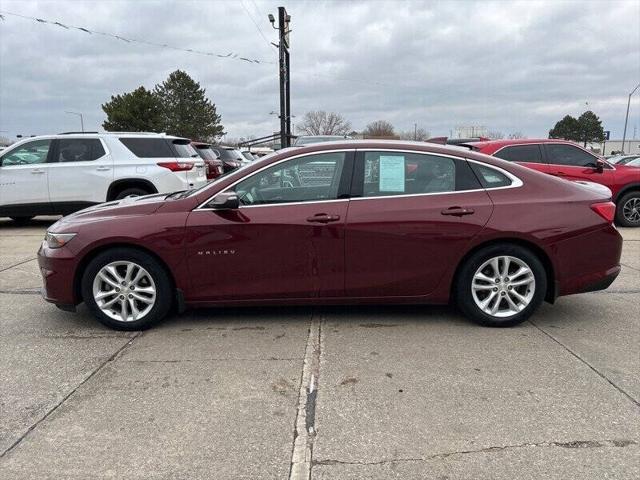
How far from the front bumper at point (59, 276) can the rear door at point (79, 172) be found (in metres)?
5.59

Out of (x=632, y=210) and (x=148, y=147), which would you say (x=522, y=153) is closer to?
(x=632, y=210)

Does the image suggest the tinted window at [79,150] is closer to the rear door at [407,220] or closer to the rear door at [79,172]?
the rear door at [79,172]

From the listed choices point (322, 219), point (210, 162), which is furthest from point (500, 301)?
point (210, 162)

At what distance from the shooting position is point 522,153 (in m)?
9.95

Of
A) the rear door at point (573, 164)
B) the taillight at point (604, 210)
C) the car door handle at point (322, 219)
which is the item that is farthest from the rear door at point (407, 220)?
the rear door at point (573, 164)

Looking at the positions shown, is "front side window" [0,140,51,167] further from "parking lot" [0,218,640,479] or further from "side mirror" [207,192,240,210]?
"side mirror" [207,192,240,210]

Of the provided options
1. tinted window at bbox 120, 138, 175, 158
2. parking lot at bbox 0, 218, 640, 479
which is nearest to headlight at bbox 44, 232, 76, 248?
parking lot at bbox 0, 218, 640, 479

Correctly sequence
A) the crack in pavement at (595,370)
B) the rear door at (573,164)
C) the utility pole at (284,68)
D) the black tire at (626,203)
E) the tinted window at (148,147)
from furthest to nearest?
1. the utility pole at (284,68)
2. the black tire at (626,203)
3. the rear door at (573,164)
4. the tinted window at (148,147)
5. the crack in pavement at (595,370)

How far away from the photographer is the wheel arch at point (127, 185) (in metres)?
9.54

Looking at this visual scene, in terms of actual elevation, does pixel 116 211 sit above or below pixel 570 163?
below

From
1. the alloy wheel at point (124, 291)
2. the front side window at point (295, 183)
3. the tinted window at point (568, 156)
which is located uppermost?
the tinted window at point (568, 156)

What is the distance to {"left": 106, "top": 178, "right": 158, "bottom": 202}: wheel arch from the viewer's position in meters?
9.54

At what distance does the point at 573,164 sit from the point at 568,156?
18 cm

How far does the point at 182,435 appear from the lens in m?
2.86
